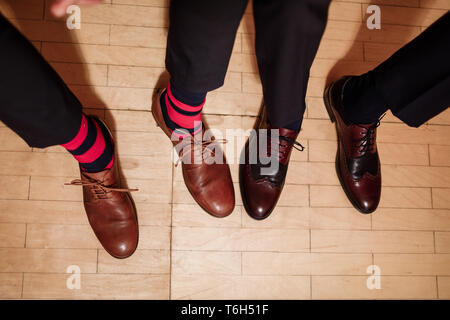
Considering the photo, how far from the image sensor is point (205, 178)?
130cm

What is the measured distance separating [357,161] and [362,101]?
29 cm

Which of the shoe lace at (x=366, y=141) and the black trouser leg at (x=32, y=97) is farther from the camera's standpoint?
the shoe lace at (x=366, y=141)

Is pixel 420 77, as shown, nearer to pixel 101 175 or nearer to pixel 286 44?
pixel 286 44

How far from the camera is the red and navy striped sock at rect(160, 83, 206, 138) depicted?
1.05 metres

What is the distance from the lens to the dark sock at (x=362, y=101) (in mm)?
1116

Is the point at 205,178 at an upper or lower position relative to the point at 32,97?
lower

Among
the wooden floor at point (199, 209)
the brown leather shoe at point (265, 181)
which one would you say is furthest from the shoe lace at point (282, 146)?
the wooden floor at point (199, 209)

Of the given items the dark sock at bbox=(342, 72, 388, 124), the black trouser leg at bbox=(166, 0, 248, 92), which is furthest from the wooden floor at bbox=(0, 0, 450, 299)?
the black trouser leg at bbox=(166, 0, 248, 92)

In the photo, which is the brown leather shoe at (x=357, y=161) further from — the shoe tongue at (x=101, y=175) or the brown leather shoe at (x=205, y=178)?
the shoe tongue at (x=101, y=175)

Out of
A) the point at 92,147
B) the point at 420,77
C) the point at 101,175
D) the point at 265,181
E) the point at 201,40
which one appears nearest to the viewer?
the point at 201,40

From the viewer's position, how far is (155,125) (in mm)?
1405

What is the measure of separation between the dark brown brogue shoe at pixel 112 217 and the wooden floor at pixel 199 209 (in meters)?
0.07

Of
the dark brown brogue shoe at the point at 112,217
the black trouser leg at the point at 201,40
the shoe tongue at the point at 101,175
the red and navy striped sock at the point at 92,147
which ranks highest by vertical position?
the black trouser leg at the point at 201,40

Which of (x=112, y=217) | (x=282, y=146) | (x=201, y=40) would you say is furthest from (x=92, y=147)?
(x=282, y=146)
